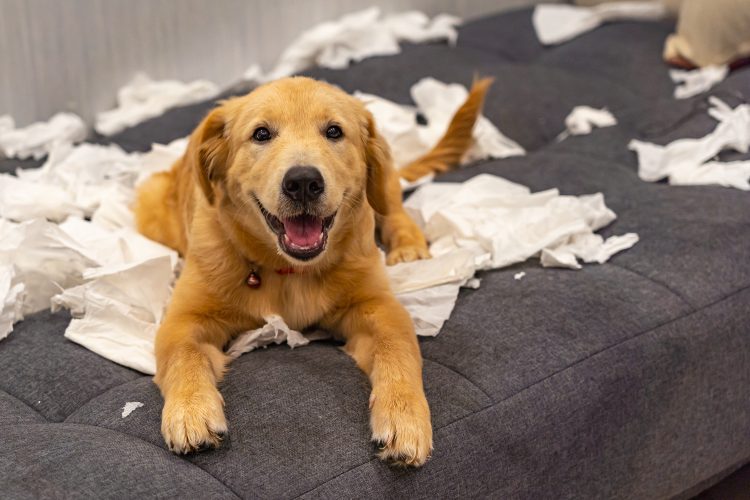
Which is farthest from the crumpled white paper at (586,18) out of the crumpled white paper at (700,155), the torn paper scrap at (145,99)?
the torn paper scrap at (145,99)

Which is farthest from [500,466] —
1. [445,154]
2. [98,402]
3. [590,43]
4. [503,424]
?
[590,43]

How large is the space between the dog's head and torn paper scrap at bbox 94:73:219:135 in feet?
6.12

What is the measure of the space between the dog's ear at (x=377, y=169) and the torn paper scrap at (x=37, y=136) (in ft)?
5.63

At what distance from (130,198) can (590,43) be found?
2531 mm

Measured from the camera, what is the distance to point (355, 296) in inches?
80.4

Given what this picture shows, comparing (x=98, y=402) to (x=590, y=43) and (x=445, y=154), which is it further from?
(x=590, y=43)

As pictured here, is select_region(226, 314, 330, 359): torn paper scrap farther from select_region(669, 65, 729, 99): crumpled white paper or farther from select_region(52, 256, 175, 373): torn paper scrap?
select_region(669, 65, 729, 99): crumpled white paper

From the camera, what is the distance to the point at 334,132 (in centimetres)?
197

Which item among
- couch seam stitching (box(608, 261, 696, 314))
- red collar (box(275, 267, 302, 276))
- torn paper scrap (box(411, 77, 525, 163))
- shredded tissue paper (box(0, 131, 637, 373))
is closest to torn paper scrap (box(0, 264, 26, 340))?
shredded tissue paper (box(0, 131, 637, 373))

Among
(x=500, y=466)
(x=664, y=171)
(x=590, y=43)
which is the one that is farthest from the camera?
(x=590, y=43)

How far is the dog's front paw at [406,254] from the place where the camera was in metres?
2.40

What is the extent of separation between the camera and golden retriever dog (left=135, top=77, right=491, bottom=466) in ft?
5.87

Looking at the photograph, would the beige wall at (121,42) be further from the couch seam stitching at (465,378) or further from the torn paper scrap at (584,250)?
the couch seam stitching at (465,378)

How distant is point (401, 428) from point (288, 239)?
494 mm
